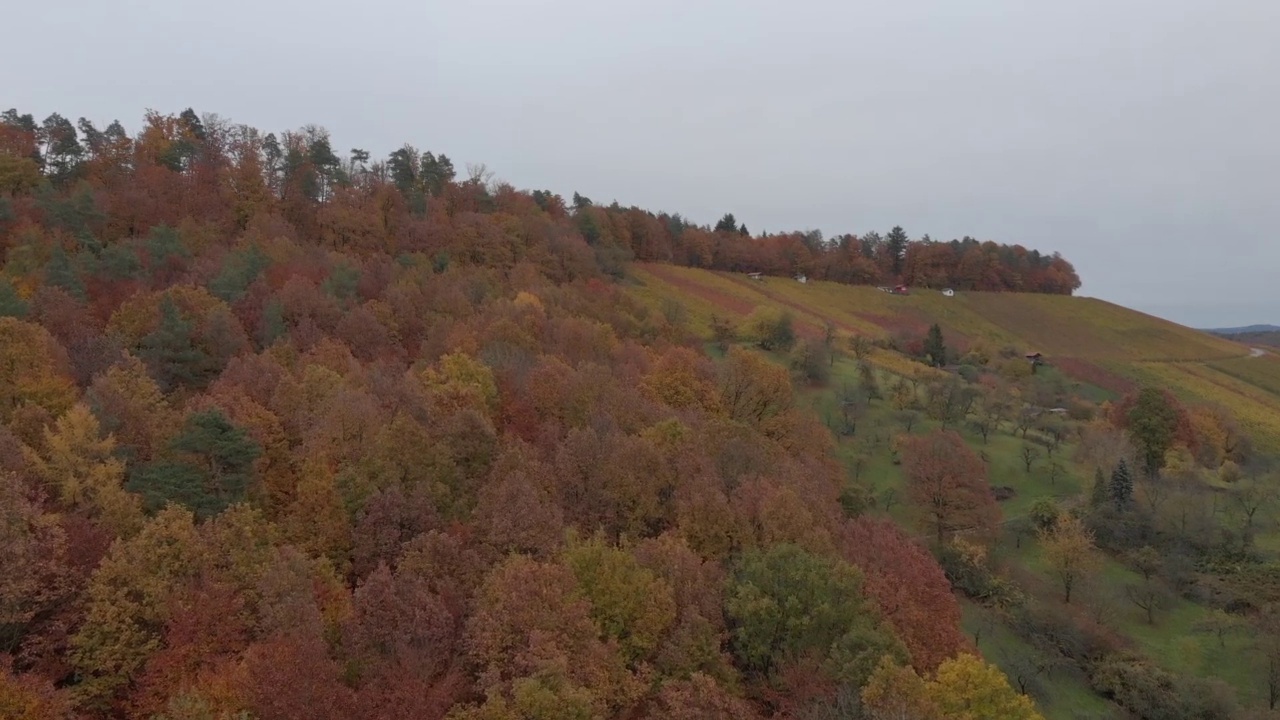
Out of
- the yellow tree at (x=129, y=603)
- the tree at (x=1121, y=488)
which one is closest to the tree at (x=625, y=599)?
the yellow tree at (x=129, y=603)

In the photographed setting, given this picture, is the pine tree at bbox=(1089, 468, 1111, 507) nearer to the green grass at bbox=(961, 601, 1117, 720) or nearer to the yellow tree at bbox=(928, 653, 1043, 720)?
the green grass at bbox=(961, 601, 1117, 720)

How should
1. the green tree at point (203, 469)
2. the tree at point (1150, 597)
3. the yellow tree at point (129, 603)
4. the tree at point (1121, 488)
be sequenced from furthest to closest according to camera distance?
1. the tree at point (1121, 488)
2. the tree at point (1150, 597)
3. the green tree at point (203, 469)
4. the yellow tree at point (129, 603)

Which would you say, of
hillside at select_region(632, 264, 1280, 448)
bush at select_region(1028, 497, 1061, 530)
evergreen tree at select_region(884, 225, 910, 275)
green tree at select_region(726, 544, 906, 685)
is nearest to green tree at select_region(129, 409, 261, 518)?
green tree at select_region(726, 544, 906, 685)

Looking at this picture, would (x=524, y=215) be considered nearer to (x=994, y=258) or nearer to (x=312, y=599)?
(x=312, y=599)

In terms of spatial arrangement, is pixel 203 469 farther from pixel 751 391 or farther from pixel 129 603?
pixel 751 391

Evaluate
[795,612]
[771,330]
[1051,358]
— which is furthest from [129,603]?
[1051,358]

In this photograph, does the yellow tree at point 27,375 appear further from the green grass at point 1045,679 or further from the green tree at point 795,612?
the green grass at point 1045,679
